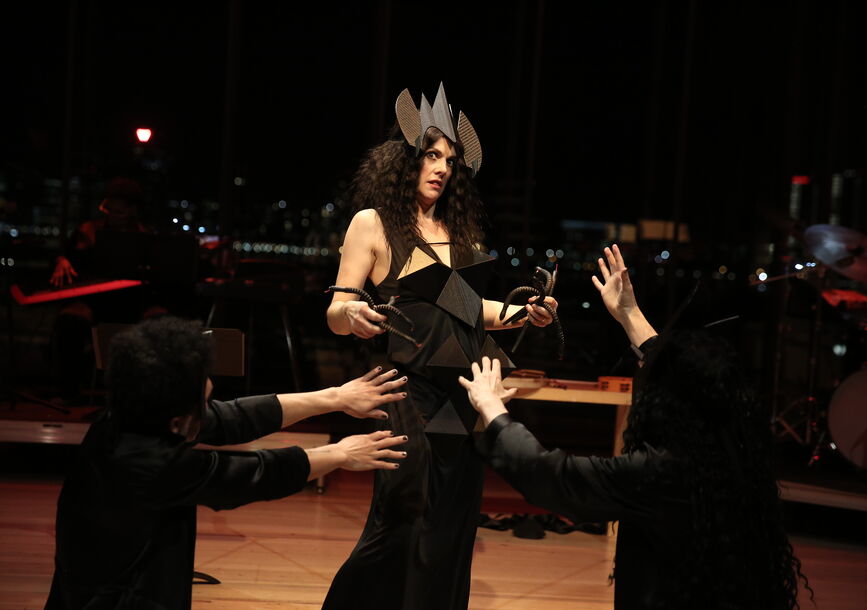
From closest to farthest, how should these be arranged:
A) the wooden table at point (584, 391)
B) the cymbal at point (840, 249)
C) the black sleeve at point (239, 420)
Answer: the black sleeve at point (239, 420) < the wooden table at point (584, 391) < the cymbal at point (840, 249)

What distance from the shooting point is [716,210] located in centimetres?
668

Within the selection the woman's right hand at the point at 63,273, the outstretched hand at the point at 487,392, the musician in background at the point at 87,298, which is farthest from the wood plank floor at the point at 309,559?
the outstretched hand at the point at 487,392

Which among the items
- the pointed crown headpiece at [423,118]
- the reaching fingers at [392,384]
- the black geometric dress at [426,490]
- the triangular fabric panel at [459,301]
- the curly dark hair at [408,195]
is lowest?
the black geometric dress at [426,490]

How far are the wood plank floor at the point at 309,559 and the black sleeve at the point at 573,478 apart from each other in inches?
63.6

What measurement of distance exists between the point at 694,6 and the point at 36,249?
14.8 feet

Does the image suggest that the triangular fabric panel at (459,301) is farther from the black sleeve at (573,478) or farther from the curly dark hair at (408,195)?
the black sleeve at (573,478)

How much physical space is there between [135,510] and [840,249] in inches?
165

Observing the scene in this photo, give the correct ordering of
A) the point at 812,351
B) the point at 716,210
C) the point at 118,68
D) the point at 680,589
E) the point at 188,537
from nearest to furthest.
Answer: the point at 680,589, the point at 188,537, the point at 812,351, the point at 118,68, the point at 716,210

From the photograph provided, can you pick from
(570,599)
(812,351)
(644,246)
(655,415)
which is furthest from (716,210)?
(655,415)

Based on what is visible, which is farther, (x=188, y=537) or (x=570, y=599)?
(x=570, y=599)

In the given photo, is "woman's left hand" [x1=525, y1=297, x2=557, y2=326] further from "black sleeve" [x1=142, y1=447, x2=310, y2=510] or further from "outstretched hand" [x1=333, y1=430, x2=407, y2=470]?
"black sleeve" [x1=142, y1=447, x2=310, y2=510]

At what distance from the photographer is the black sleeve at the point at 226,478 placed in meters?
1.85

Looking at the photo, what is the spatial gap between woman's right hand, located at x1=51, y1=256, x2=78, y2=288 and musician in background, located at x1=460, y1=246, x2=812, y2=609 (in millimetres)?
3906

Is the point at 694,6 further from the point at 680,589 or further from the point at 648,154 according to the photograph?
the point at 680,589
